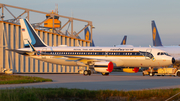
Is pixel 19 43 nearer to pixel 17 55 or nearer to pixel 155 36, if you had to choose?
pixel 17 55

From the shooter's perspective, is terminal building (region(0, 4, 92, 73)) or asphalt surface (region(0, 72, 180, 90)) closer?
asphalt surface (region(0, 72, 180, 90))

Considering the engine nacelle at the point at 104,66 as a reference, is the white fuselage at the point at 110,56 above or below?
above

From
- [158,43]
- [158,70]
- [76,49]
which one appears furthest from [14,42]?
[158,43]

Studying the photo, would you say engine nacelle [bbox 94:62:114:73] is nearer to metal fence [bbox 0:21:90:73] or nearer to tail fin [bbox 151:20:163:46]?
metal fence [bbox 0:21:90:73]

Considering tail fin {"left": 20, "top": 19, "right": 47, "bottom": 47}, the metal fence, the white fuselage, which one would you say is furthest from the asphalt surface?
the metal fence

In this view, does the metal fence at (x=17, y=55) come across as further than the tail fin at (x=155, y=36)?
No

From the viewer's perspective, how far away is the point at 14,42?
47.0 metres

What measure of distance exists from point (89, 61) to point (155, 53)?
991cm

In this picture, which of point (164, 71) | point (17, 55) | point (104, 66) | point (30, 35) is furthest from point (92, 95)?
point (17, 55)

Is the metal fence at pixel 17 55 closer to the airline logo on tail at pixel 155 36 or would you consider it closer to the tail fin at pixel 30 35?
the tail fin at pixel 30 35

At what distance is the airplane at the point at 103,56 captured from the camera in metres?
36.1

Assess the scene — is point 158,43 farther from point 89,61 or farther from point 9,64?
point 9,64

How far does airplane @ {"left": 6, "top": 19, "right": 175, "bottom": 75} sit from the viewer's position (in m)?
36.1

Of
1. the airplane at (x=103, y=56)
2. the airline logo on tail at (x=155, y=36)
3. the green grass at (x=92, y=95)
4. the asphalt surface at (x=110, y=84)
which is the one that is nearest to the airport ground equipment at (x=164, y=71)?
the airplane at (x=103, y=56)
